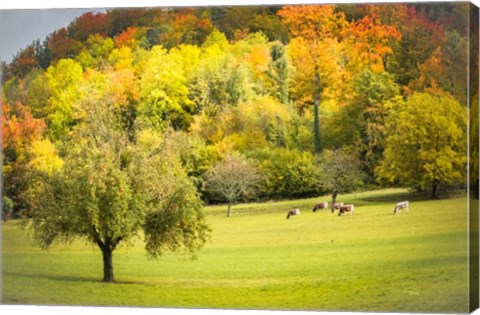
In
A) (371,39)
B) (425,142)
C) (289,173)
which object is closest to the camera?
(425,142)

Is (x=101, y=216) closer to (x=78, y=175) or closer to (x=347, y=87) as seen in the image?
(x=78, y=175)

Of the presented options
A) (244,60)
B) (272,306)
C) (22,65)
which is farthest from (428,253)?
(22,65)

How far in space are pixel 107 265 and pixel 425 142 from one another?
4192mm

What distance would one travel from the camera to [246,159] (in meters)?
17.5

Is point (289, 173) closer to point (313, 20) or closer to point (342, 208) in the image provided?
point (342, 208)

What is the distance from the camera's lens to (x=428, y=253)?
16453 millimetres

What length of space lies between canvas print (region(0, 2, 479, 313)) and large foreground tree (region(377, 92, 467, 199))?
0.07 ft

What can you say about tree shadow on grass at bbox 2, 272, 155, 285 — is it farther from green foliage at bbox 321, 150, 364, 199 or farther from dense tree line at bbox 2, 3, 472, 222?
green foliage at bbox 321, 150, 364, 199

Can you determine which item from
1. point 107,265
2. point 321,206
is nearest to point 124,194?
point 107,265

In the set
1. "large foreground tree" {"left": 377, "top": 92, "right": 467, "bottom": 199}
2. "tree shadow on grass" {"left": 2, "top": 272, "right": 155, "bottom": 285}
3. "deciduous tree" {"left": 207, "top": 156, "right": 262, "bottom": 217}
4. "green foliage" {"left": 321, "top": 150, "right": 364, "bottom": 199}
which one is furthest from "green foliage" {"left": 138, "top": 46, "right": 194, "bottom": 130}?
"large foreground tree" {"left": 377, "top": 92, "right": 467, "bottom": 199}

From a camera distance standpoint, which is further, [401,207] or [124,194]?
[124,194]

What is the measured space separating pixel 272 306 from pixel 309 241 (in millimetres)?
878

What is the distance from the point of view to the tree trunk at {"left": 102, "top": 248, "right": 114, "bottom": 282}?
17766 millimetres

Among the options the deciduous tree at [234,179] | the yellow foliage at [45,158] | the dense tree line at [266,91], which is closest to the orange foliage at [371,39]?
the dense tree line at [266,91]
